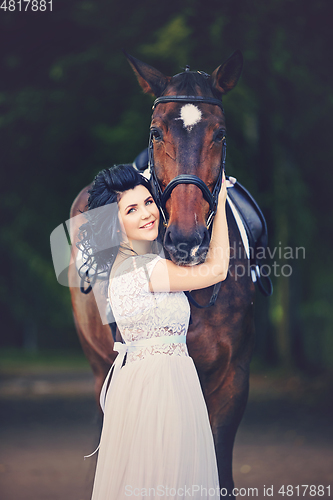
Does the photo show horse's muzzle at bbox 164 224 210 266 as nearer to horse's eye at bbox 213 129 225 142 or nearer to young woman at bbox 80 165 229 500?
young woman at bbox 80 165 229 500

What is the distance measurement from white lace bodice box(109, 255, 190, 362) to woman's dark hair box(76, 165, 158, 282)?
0.96 feet

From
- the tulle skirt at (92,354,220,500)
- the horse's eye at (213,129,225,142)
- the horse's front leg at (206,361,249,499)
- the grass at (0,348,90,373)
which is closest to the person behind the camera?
the tulle skirt at (92,354,220,500)

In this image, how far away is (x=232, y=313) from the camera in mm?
2975

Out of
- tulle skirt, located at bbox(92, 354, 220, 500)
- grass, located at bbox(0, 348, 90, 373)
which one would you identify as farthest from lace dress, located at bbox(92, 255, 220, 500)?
grass, located at bbox(0, 348, 90, 373)

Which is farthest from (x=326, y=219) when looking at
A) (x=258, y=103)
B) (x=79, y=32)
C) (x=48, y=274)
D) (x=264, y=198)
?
(x=48, y=274)

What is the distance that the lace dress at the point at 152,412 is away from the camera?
80.7 inches

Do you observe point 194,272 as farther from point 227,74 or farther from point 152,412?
point 227,74

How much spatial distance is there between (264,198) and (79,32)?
3.25m

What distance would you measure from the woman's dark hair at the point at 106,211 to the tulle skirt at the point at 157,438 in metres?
0.60

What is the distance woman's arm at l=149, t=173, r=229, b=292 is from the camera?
85.7 inches

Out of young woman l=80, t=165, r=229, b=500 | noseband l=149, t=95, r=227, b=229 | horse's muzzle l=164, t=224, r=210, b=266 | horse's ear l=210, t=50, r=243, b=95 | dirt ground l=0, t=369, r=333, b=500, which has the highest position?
horse's ear l=210, t=50, r=243, b=95

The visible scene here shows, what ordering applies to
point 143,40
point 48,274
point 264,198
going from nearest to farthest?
point 143,40 < point 264,198 < point 48,274

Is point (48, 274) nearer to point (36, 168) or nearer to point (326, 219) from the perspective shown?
point (36, 168)

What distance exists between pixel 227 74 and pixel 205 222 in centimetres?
90
